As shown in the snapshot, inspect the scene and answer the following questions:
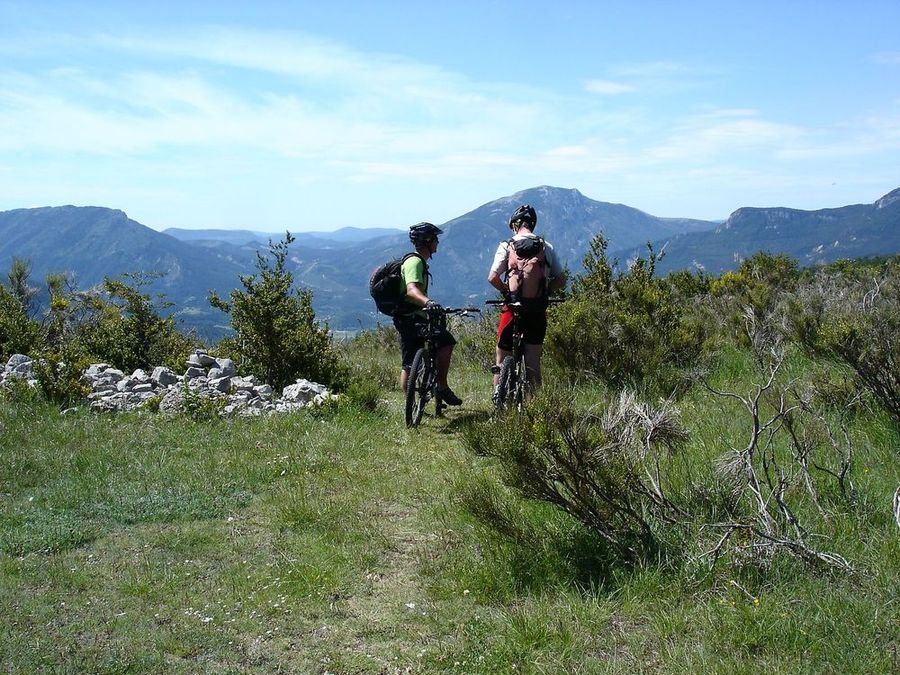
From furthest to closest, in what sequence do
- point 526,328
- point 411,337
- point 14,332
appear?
point 14,332 → point 411,337 → point 526,328

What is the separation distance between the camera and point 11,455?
5.95 m

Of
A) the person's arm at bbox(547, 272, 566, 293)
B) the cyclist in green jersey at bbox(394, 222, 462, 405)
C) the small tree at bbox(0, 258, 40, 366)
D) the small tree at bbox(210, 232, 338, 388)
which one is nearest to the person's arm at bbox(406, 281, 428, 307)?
the cyclist in green jersey at bbox(394, 222, 462, 405)

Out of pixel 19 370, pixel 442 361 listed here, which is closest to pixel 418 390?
pixel 442 361

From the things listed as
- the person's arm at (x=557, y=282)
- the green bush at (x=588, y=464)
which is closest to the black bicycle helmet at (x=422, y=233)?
the person's arm at (x=557, y=282)

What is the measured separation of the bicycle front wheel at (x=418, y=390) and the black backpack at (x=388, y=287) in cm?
56

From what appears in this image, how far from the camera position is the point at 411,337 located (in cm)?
746

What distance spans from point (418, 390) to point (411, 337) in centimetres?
56

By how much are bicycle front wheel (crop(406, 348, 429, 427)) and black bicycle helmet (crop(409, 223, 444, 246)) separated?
43.8 inches

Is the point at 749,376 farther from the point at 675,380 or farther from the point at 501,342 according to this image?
the point at 501,342

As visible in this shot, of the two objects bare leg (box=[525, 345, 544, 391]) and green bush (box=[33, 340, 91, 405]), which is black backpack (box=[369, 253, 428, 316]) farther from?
green bush (box=[33, 340, 91, 405])

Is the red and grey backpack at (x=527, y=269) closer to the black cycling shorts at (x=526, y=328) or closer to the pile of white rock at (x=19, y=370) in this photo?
the black cycling shorts at (x=526, y=328)

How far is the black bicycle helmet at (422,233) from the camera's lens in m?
6.96

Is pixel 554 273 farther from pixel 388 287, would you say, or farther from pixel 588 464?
pixel 588 464

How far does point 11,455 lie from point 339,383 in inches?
144
